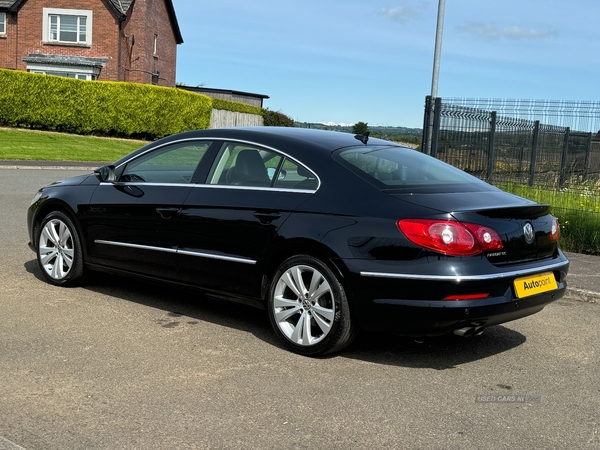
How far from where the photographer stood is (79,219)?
7.02m

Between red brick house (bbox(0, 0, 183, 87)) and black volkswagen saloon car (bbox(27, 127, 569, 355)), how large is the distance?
37833 millimetres

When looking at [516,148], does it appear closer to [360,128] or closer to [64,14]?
[360,128]

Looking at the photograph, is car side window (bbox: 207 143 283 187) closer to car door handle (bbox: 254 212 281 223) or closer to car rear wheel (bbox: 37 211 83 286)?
car door handle (bbox: 254 212 281 223)

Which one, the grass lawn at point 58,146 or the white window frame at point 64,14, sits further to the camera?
the white window frame at point 64,14

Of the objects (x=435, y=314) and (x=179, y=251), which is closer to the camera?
(x=435, y=314)

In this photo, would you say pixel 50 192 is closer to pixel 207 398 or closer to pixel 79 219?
pixel 79 219

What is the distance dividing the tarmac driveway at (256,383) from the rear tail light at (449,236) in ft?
2.78

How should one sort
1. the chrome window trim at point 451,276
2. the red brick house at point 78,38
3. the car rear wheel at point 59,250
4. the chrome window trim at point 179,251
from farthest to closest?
the red brick house at point 78,38
the car rear wheel at point 59,250
the chrome window trim at point 179,251
the chrome window trim at point 451,276

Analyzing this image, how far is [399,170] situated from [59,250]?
11.0 feet

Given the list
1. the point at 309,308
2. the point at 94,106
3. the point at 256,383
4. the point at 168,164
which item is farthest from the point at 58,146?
the point at 256,383

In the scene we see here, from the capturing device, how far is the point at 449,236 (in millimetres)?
4934

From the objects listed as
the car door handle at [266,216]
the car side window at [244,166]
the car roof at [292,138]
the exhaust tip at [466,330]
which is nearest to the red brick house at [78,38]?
the car roof at [292,138]

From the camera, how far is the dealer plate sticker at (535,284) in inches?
204

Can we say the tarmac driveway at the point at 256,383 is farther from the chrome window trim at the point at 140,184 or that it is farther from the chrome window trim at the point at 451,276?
the chrome window trim at the point at 140,184
